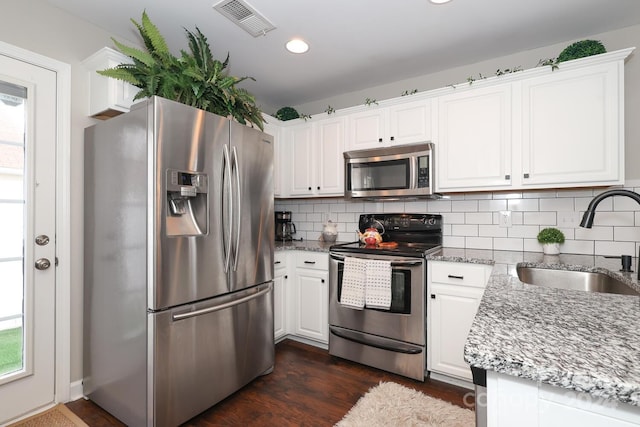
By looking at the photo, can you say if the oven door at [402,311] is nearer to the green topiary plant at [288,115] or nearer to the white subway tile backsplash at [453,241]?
the white subway tile backsplash at [453,241]

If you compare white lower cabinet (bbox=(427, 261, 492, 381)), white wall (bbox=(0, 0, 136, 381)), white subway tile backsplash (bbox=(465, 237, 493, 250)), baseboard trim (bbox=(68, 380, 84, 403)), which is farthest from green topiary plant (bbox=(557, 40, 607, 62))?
baseboard trim (bbox=(68, 380, 84, 403))

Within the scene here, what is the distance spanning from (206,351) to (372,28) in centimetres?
237

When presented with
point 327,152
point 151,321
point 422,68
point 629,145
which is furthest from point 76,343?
point 629,145

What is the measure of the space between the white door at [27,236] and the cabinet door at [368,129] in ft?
7.23

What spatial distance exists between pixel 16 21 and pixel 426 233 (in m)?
3.19

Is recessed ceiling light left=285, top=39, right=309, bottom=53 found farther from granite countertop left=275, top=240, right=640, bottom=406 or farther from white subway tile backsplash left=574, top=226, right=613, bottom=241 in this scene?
white subway tile backsplash left=574, top=226, right=613, bottom=241

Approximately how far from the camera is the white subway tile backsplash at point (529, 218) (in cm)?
225

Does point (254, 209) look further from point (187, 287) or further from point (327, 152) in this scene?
point (327, 152)

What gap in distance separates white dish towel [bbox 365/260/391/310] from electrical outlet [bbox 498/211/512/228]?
103 cm

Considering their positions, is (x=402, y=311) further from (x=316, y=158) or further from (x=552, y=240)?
(x=316, y=158)

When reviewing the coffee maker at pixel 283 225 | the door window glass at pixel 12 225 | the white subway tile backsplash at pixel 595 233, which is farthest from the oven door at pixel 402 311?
the door window glass at pixel 12 225

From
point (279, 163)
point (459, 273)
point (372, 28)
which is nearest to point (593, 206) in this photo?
point (459, 273)

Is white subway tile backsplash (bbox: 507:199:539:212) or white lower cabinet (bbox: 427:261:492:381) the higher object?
white subway tile backsplash (bbox: 507:199:539:212)

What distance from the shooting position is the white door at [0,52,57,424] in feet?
6.07
